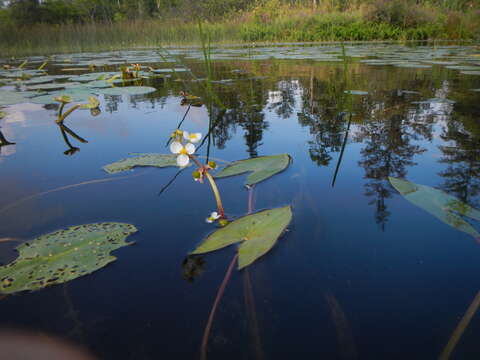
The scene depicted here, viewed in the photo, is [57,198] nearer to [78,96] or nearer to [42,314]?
[42,314]

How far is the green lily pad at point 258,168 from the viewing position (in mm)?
773

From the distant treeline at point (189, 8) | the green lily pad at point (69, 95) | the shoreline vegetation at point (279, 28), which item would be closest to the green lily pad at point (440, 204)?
the green lily pad at point (69, 95)

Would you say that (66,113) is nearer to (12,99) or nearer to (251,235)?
(12,99)

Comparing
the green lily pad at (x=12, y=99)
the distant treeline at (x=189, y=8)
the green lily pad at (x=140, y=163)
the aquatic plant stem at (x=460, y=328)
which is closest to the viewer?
the aquatic plant stem at (x=460, y=328)

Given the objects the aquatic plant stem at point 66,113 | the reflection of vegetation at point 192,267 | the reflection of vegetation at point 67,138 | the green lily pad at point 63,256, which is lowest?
the reflection of vegetation at point 192,267

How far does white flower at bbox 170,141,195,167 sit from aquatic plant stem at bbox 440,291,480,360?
1.65ft

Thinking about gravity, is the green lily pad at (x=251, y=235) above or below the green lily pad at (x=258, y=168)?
below

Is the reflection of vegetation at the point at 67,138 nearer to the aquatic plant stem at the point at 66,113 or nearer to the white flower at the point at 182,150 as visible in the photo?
the aquatic plant stem at the point at 66,113

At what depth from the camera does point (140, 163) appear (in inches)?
35.1

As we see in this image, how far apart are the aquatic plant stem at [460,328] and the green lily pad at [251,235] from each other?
261 millimetres

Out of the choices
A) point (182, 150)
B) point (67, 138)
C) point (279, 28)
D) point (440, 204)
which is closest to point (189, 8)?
point (279, 28)

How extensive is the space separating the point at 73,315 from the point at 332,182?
63 centimetres

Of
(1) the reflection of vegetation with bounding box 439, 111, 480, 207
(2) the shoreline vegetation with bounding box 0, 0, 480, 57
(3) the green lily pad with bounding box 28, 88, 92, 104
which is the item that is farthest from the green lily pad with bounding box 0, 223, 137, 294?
(2) the shoreline vegetation with bounding box 0, 0, 480, 57

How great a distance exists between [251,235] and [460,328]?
329mm
